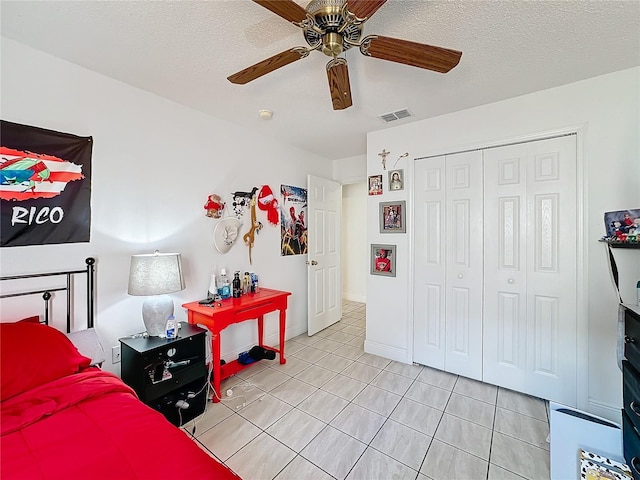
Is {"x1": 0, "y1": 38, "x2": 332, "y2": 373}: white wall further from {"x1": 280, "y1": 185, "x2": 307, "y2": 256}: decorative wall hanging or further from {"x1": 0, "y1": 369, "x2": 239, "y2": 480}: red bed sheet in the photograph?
{"x1": 0, "y1": 369, "x2": 239, "y2": 480}: red bed sheet

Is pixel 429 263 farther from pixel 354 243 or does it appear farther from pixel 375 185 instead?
pixel 354 243

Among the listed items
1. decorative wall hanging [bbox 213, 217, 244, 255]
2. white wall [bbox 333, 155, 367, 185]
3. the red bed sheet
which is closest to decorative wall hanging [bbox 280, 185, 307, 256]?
decorative wall hanging [bbox 213, 217, 244, 255]

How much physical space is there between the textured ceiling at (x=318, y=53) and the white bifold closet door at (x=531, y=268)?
601 millimetres

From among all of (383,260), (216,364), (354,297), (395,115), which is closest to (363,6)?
(395,115)

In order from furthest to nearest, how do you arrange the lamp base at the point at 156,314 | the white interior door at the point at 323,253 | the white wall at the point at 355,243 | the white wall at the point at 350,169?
the white wall at the point at 355,243 < the white wall at the point at 350,169 < the white interior door at the point at 323,253 < the lamp base at the point at 156,314

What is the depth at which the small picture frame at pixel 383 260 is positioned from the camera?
2.96 metres

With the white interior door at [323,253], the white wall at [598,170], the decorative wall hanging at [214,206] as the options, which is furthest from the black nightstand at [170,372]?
the white wall at [598,170]

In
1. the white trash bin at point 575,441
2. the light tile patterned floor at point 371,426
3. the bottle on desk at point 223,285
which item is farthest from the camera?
the bottle on desk at point 223,285

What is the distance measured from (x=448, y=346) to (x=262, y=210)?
2.36 meters

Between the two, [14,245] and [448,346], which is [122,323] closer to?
[14,245]

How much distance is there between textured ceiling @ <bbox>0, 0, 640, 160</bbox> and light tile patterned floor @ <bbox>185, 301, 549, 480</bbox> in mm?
2441

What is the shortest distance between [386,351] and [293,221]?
6.10 feet

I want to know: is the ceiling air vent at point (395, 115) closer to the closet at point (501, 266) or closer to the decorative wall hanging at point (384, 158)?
the decorative wall hanging at point (384, 158)

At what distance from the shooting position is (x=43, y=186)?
1.74 meters
